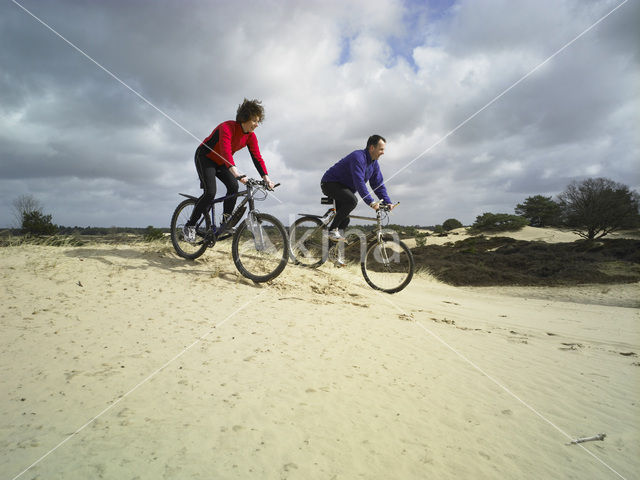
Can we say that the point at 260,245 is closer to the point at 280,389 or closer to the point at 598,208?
the point at 280,389

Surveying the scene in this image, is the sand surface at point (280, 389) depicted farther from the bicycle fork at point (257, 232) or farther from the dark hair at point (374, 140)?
the dark hair at point (374, 140)

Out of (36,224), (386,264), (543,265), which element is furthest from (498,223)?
(36,224)

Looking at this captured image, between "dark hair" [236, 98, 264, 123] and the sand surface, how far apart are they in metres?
2.89

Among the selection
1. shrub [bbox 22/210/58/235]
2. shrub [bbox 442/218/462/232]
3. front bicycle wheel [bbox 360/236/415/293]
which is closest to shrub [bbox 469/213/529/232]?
shrub [bbox 442/218/462/232]

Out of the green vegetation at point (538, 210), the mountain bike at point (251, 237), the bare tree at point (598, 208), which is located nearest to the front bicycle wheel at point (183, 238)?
the mountain bike at point (251, 237)

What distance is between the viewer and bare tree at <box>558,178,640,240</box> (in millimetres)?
25375

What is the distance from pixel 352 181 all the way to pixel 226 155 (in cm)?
256

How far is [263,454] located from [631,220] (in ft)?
114

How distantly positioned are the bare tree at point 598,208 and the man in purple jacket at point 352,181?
1155 inches

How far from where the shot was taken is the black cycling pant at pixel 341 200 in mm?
6418

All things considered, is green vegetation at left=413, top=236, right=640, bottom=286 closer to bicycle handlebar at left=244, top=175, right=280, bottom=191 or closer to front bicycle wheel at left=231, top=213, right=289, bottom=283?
front bicycle wheel at left=231, top=213, right=289, bottom=283

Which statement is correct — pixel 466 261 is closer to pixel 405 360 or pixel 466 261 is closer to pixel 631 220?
pixel 405 360

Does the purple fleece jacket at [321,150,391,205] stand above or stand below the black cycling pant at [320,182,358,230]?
above

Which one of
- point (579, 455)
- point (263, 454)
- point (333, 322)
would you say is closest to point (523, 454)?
point (579, 455)
